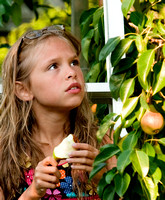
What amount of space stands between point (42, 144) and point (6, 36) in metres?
0.65

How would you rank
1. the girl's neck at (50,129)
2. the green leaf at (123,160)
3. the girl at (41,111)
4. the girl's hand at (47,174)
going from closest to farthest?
the green leaf at (123,160) → the girl's hand at (47,174) → the girl at (41,111) → the girl's neck at (50,129)

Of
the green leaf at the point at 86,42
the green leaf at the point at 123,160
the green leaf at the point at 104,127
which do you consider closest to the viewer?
the green leaf at the point at 123,160

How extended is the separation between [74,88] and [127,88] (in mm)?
199

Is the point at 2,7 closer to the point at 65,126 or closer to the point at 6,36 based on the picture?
the point at 6,36

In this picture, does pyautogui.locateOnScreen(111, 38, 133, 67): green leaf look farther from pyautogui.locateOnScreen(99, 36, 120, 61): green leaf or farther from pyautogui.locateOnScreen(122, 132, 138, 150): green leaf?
pyautogui.locateOnScreen(122, 132, 138, 150): green leaf

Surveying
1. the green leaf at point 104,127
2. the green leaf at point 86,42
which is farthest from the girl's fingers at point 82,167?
the green leaf at point 86,42

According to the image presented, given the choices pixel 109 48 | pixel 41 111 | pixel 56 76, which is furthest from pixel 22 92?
pixel 109 48

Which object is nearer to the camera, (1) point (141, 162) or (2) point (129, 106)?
(1) point (141, 162)

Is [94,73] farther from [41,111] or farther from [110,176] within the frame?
[110,176]

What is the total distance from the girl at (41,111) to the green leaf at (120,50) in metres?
0.17

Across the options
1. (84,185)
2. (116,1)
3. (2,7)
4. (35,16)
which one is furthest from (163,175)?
(35,16)

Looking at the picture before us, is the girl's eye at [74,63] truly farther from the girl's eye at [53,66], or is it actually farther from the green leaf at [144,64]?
the green leaf at [144,64]

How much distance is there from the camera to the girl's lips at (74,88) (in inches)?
63.7

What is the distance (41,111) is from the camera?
1.79 meters
